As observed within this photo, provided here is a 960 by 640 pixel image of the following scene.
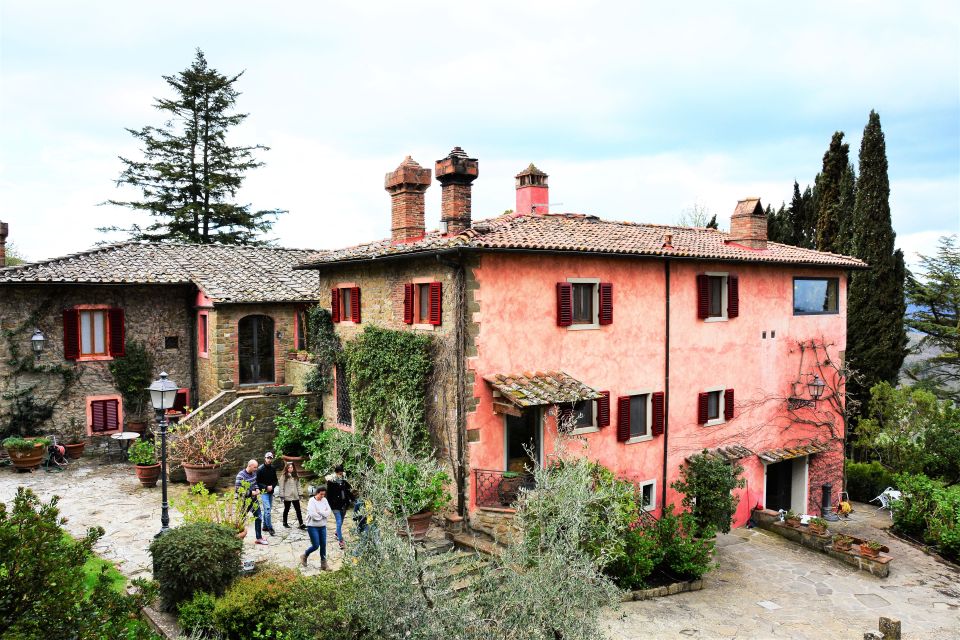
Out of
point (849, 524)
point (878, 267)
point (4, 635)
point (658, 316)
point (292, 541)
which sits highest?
point (878, 267)

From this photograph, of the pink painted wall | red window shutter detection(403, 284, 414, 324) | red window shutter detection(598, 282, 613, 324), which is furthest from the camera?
red window shutter detection(598, 282, 613, 324)

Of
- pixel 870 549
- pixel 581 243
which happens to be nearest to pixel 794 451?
pixel 870 549

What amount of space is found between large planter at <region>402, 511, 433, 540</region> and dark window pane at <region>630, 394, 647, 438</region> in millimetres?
5969

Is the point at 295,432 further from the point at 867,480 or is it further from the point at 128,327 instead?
the point at 867,480

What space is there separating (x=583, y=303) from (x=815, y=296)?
33.2 feet

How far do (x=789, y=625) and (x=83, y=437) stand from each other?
19.7m

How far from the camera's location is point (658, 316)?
1686 centimetres

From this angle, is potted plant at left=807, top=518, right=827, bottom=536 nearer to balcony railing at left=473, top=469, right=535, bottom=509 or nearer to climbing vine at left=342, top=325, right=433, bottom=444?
balcony railing at left=473, top=469, right=535, bottom=509

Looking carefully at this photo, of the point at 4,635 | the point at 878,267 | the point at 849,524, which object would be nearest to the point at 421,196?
the point at 4,635

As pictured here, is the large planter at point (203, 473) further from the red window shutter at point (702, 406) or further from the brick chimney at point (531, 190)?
the red window shutter at point (702, 406)

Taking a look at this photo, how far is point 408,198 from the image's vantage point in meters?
16.2

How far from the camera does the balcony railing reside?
45.4 feet

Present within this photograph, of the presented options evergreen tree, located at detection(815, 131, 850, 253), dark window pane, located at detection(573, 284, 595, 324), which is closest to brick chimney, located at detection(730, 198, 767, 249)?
dark window pane, located at detection(573, 284, 595, 324)

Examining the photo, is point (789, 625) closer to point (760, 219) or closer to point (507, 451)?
point (507, 451)
